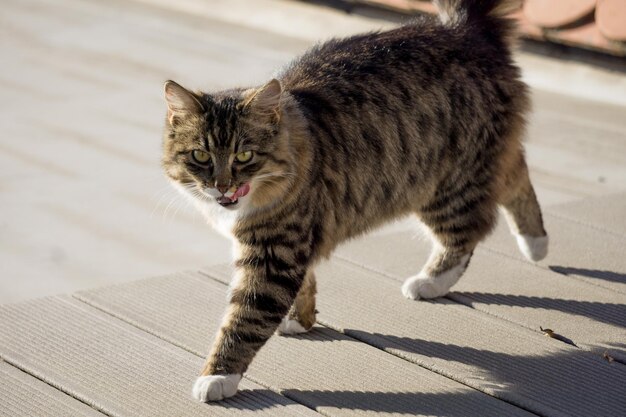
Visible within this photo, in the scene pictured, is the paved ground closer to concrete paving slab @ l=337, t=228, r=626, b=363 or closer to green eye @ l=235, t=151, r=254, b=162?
concrete paving slab @ l=337, t=228, r=626, b=363

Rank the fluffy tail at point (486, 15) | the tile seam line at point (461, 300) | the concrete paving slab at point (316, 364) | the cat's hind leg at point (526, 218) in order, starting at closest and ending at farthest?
the concrete paving slab at point (316, 364)
the tile seam line at point (461, 300)
the fluffy tail at point (486, 15)
the cat's hind leg at point (526, 218)

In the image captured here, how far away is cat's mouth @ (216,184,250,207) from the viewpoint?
3021 mm

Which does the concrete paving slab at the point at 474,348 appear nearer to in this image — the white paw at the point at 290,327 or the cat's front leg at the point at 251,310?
the white paw at the point at 290,327

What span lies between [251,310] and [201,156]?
0.49 metres

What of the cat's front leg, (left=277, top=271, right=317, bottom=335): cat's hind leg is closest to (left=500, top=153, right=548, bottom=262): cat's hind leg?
(left=277, top=271, right=317, bottom=335): cat's hind leg

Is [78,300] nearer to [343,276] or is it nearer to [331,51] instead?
[343,276]

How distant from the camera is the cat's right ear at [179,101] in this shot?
3.02 meters

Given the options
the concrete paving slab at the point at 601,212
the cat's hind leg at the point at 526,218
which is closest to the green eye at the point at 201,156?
the cat's hind leg at the point at 526,218

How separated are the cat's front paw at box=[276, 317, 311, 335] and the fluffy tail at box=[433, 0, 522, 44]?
49.9 inches

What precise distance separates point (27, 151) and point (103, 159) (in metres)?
0.46

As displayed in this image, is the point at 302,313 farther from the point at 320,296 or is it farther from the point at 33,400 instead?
the point at 33,400

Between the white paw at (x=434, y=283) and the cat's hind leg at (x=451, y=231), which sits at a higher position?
the cat's hind leg at (x=451, y=231)

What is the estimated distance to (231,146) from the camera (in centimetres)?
303

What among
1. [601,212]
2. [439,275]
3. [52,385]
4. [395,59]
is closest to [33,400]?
[52,385]
